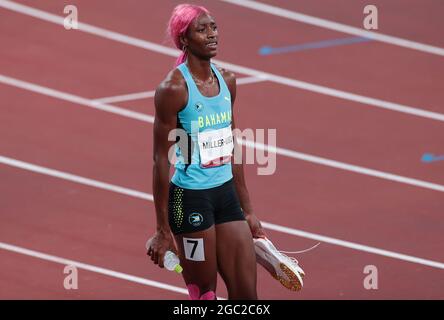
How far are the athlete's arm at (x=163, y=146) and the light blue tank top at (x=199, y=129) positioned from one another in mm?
80

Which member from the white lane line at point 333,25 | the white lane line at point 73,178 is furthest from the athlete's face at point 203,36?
the white lane line at point 333,25

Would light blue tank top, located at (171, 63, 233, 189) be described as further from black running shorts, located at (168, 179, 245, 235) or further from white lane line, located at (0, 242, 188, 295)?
white lane line, located at (0, 242, 188, 295)

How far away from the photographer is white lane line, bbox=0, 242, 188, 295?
1040 cm

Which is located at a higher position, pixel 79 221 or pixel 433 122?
pixel 433 122

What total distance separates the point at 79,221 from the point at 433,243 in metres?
3.47

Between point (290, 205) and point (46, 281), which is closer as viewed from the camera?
point (46, 281)

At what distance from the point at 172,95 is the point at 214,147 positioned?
0.48 metres

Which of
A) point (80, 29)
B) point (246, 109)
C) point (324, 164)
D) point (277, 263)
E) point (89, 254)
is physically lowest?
point (277, 263)

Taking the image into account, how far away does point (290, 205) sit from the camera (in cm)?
1184

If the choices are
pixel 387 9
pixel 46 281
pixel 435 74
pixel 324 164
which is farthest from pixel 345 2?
pixel 46 281

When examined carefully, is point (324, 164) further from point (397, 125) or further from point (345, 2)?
point (345, 2)

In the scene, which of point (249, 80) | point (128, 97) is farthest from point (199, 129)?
point (249, 80)

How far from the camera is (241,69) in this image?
14.7m

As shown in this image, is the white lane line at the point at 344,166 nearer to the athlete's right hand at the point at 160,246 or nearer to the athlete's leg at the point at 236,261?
the athlete's leg at the point at 236,261
